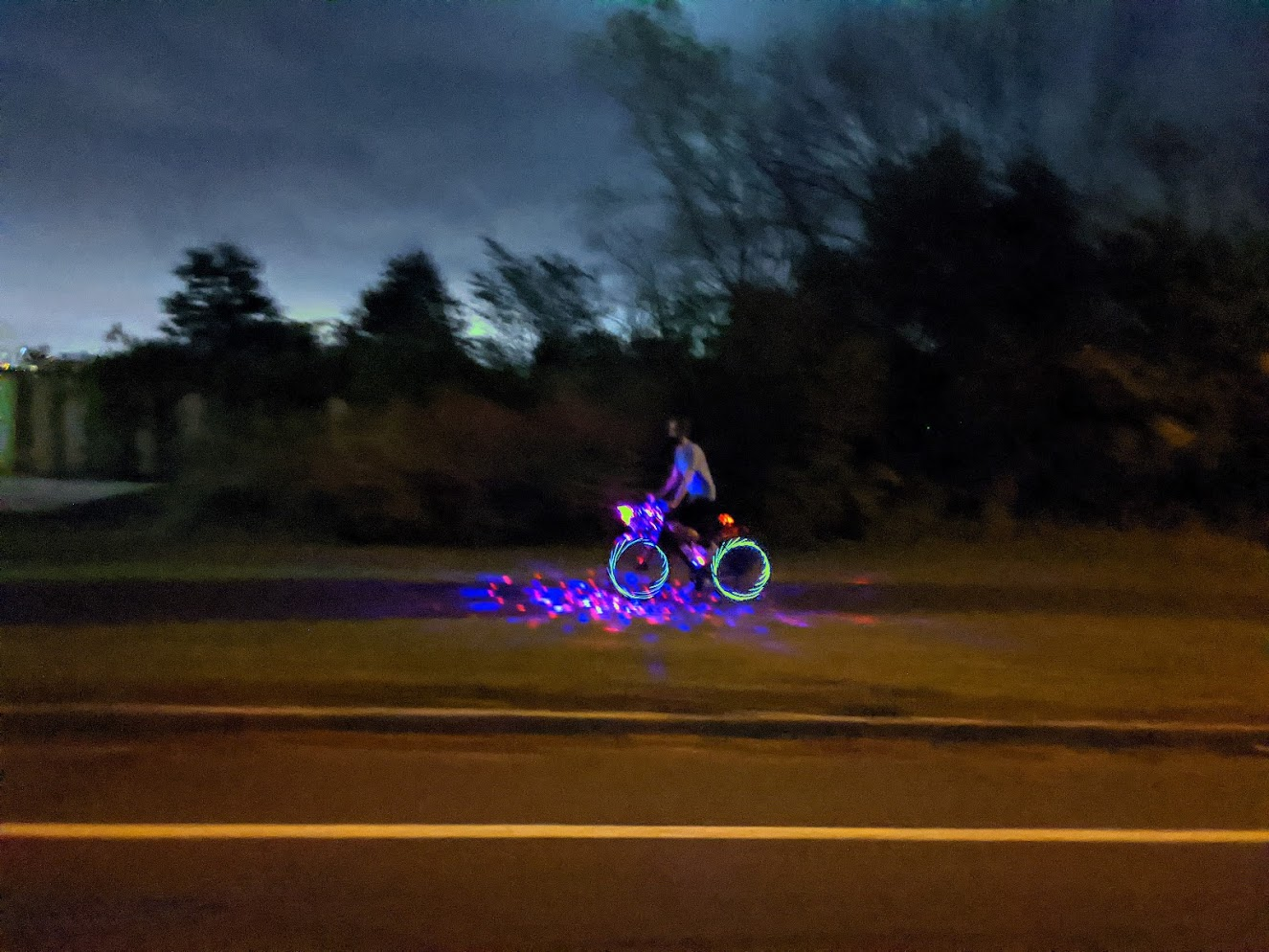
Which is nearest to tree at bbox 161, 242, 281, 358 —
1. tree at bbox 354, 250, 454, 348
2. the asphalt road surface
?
tree at bbox 354, 250, 454, 348

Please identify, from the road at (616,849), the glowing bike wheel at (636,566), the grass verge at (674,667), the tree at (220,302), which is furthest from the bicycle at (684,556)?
the tree at (220,302)

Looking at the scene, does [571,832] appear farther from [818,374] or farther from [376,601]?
[818,374]

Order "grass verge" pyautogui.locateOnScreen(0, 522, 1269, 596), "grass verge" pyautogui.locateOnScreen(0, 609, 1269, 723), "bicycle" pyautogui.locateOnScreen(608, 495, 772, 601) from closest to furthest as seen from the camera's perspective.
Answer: "grass verge" pyautogui.locateOnScreen(0, 609, 1269, 723) < "bicycle" pyautogui.locateOnScreen(608, 495, 772, 601) < "grass verge" pyautogui.locateOnScreen(0, 522, 1269, 596)

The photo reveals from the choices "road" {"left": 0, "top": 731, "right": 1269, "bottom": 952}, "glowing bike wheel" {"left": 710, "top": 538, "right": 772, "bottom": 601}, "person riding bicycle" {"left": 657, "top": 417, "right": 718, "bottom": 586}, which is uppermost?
"person riding bicycle" {"left": 657, "top": 417, "right": 718, "bottom": 586}

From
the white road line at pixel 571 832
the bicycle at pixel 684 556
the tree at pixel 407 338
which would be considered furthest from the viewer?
the tree at pixel 407 338

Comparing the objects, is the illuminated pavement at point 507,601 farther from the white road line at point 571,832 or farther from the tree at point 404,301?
the tree at point 404,301

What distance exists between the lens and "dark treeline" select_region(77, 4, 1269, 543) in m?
14.4

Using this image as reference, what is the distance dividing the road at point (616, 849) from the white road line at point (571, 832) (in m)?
0.02

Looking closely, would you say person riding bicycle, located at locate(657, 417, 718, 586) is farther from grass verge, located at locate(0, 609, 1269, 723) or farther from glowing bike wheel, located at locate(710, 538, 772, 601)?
grass verge, located at locate(0, 609, 1269, 723)

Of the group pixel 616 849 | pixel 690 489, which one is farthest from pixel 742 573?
pixel 616 849

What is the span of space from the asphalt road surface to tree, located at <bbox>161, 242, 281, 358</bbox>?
16.3 meters

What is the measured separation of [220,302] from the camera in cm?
3002

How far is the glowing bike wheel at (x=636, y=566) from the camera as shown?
10.9m

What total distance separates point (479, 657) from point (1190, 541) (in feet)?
37.4
